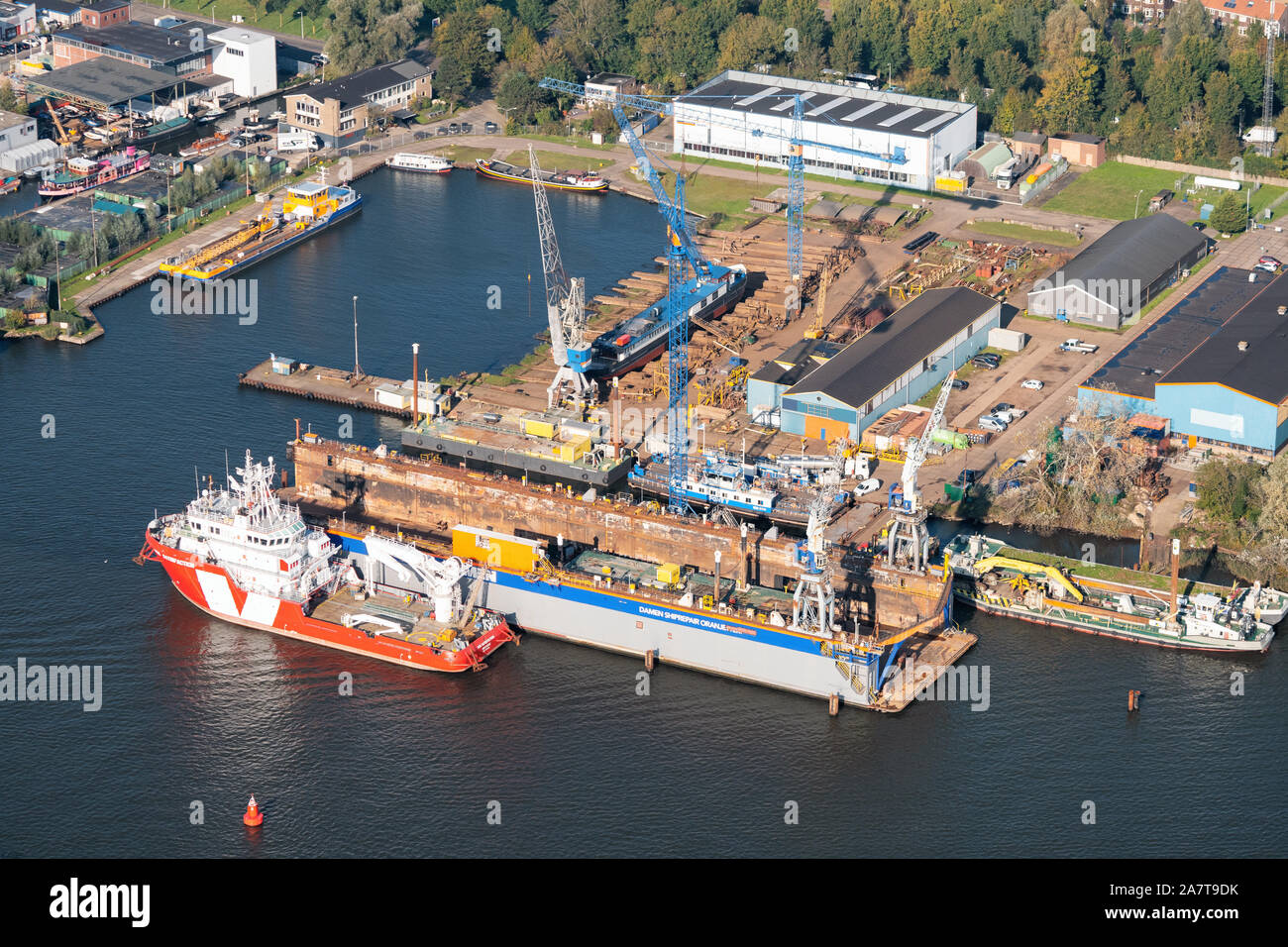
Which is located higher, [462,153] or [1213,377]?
[1213,377]

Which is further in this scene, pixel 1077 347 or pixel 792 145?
pixel 792 145

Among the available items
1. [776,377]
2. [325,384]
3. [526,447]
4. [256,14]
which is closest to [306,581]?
[526,447]

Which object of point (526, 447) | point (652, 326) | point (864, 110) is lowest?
point (526, 447)

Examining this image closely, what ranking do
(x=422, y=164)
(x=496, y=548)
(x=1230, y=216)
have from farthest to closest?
1. (x=422, y=164)
2. (x=1230, y=216)
3. (x=496, y=548)

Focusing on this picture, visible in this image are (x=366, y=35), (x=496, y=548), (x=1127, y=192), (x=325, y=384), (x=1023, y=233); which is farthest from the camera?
(x=366, y=35)

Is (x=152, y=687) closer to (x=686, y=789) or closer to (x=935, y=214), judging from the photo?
(x=686, y=789)

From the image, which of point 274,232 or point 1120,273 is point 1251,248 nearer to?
point 1120,273
